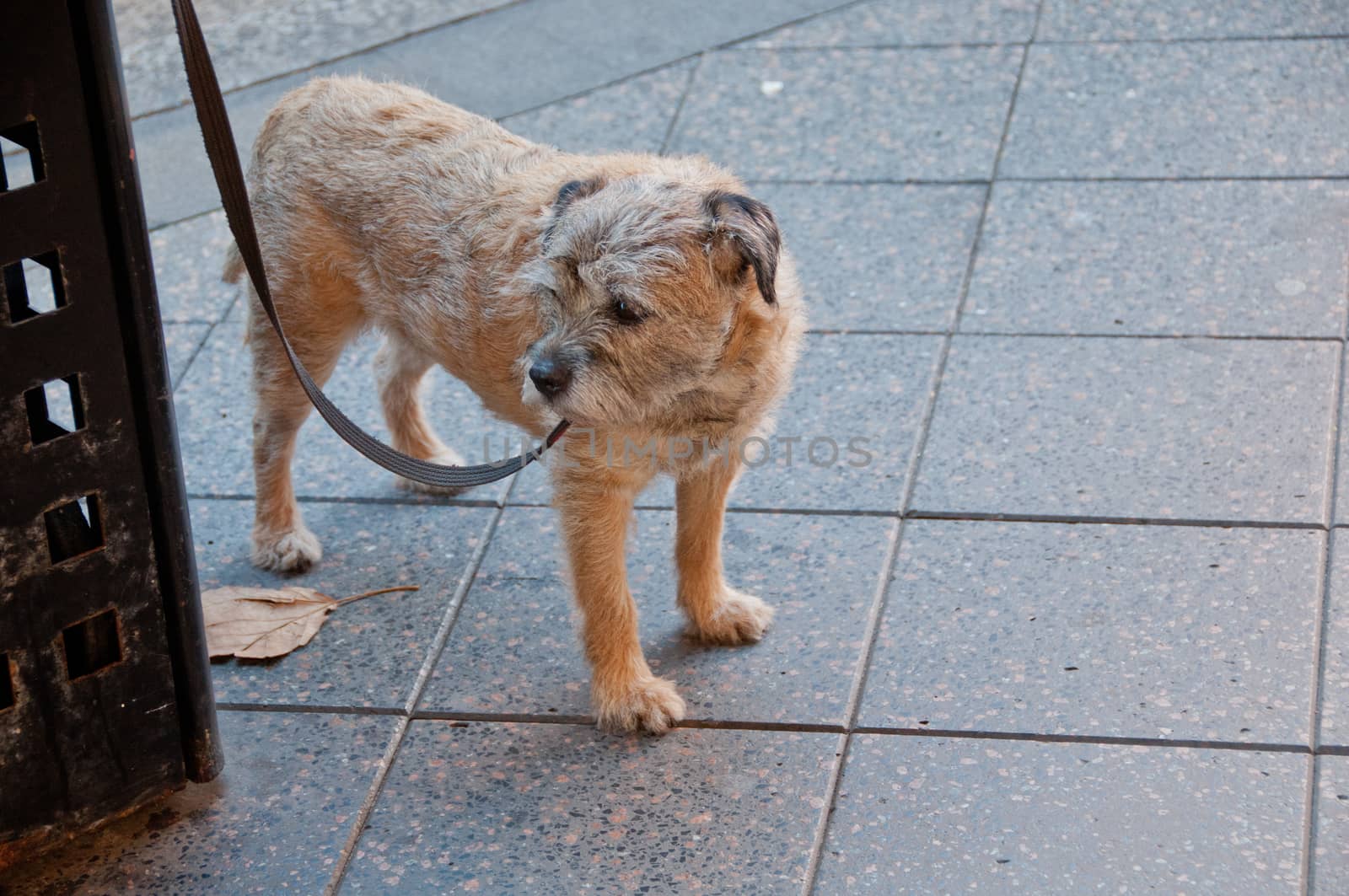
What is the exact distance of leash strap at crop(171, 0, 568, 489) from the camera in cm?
314

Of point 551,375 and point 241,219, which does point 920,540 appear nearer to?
point 551,375

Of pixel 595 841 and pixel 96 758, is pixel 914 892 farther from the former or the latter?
pixel 96 758

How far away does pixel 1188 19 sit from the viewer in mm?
7922

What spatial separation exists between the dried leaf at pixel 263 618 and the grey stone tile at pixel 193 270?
6.53 ft

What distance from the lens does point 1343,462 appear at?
4.89 meters

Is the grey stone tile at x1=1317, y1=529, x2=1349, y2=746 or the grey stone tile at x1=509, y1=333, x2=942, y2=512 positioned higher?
the grey stone tile at x1=1317, y1=529, x2=1349, y2=746

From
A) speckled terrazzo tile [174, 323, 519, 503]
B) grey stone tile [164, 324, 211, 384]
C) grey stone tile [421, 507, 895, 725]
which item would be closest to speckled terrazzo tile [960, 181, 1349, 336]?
grey stone tile [421, 507, 895, 725]

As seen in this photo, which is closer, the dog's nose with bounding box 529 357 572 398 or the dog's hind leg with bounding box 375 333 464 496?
the dog's nose with bounding box 529 357 572 398

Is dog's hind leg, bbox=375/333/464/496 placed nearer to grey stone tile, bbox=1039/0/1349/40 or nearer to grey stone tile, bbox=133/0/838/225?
grey stone tile, bbox=133/0/838/225

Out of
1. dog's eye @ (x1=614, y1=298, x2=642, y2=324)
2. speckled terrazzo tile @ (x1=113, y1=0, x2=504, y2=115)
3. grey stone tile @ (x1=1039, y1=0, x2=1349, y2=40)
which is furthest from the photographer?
speckled terrazzo tile @ (x1=113, y1=0, x2=504, y2=115)

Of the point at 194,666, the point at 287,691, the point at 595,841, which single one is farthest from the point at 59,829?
the point at 595,841

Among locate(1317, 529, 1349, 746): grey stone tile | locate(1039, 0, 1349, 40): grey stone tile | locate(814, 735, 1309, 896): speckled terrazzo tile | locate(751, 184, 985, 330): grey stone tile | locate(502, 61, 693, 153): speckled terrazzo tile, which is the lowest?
locate(814, 735, 1309, 896): speckled terrazzo tile

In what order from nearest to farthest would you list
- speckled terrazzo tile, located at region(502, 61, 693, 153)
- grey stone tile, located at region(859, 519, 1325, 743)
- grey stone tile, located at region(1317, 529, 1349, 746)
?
1. grey stone tile, located at region(1317, 529, 1349, 746)
2. grey stone tile, located at region(859, 519, 1325, 743)
3. speckled terrazzo tile, located at region(502, 61, 693, 153)

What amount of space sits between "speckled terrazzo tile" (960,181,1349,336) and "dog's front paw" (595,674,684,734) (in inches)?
94.0
